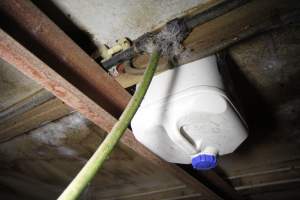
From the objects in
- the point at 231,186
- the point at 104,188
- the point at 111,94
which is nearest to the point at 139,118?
the point at 111,94

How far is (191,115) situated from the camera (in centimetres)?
68

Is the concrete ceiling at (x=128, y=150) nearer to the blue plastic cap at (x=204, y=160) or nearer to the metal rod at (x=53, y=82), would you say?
the metal rod at (x=53, y=82)

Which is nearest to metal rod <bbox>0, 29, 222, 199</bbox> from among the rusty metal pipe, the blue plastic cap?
the rusty metal pipe

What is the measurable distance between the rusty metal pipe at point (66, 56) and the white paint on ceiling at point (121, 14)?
0.09 m

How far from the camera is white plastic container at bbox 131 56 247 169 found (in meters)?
0.66

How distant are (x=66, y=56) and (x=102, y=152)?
1.10 feet

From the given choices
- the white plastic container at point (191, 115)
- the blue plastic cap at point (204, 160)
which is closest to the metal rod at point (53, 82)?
the white plastic container at point (191, 115)

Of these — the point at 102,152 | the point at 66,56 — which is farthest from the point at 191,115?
the point at 66,56

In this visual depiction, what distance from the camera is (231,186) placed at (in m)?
1.86

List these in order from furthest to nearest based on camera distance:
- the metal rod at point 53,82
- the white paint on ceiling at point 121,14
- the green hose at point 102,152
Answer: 1. the white paint on ceiling at point 121,14
2. the metal rod at point 53,82
3. the green hose at point 102,152

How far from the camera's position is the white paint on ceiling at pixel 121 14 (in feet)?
2.34

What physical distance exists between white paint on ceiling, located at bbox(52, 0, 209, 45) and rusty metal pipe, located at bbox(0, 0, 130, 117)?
0.09 metres

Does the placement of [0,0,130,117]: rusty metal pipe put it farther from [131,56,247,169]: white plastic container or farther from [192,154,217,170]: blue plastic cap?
[192,154,217,170]: blue plastic cap

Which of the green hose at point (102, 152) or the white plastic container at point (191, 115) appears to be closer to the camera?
the green hose at point (102, 152)
